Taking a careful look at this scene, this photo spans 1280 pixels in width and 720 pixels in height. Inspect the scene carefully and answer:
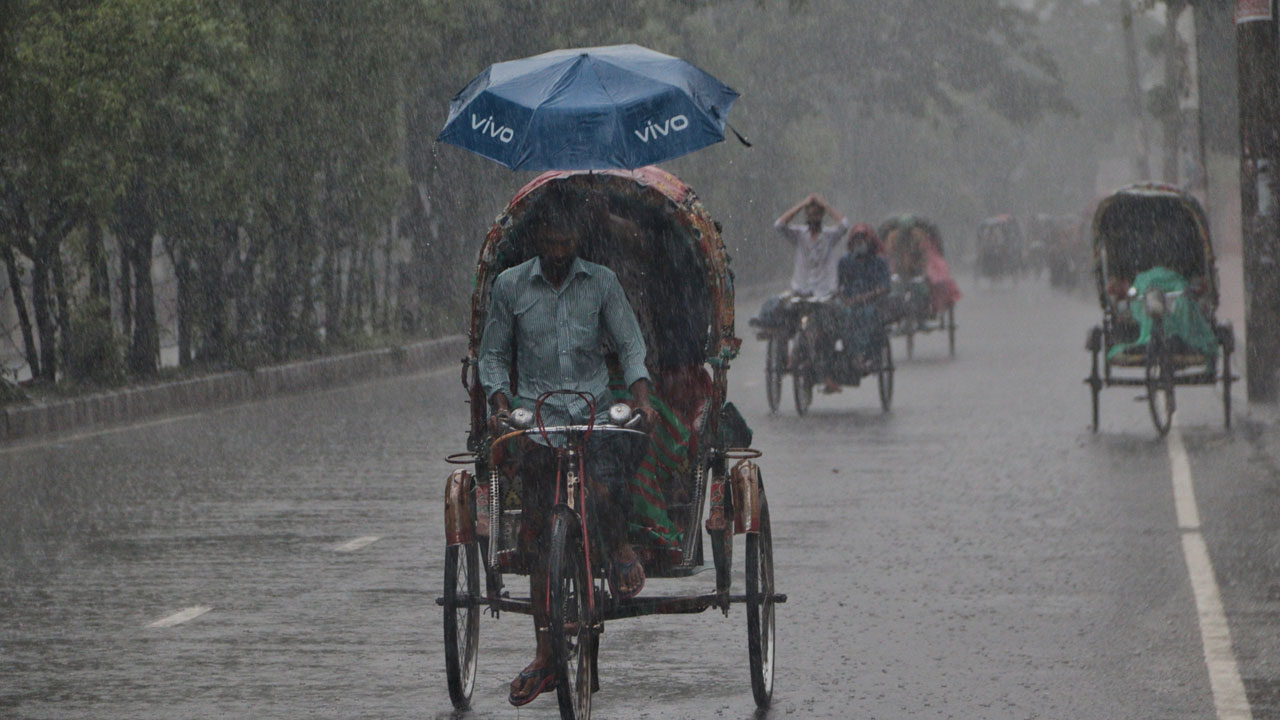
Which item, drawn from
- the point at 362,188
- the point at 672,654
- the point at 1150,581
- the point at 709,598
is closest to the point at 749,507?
the point at 709,598

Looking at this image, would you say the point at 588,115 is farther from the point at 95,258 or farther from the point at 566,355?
the point at 95,258

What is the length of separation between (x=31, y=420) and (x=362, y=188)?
9.42 m

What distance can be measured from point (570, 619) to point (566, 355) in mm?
916

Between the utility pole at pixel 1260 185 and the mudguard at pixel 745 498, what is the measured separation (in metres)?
11.8

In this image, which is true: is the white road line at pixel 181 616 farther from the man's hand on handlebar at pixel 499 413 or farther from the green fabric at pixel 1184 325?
the green fabric at pixel 1184 325

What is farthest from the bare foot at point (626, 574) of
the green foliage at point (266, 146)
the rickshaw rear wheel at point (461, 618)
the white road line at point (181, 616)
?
the green foliage at point (266, 146)

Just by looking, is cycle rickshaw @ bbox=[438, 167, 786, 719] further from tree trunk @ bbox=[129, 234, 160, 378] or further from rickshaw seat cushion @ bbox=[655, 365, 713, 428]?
tree trunk @ bbox=[129, 234, 160, 378]

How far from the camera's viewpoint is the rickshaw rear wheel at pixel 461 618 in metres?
6.91

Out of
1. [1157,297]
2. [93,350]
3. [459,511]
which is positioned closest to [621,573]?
[459,511]

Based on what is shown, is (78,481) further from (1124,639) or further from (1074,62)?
(1074,62)

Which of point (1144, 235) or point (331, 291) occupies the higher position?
point (1144, 235)

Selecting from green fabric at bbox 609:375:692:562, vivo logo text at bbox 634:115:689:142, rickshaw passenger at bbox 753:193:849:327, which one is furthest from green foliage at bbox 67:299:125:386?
green fabric at bbox 609:375:692:562

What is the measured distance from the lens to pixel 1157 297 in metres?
16.3

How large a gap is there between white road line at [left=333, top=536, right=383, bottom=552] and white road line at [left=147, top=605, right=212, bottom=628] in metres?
1.76
